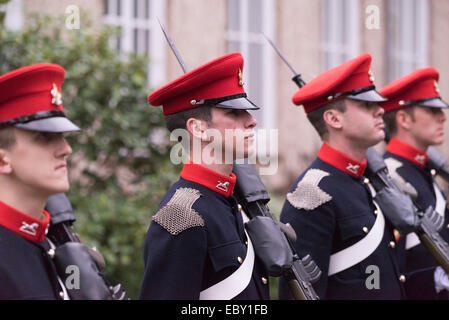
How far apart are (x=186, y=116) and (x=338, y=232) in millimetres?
1139

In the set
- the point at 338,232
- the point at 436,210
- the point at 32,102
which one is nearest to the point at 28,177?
the point at 32,102

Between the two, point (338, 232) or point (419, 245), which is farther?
point (419, 245)

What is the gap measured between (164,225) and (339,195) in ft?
4.15

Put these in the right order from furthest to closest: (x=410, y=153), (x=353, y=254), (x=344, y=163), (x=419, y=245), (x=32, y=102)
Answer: (x=410, y=153) < (x=419, y=245) < (x=344, y=163) < (x=353, y=254) < (x=32, y=102)

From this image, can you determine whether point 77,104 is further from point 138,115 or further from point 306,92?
point 306,92

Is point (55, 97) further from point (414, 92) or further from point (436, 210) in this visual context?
point (414, 92)

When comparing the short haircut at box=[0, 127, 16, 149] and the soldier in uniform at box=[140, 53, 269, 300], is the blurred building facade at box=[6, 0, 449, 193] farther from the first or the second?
the short haircut at box=[0, 127, 16, 149]

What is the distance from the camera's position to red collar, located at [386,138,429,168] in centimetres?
494

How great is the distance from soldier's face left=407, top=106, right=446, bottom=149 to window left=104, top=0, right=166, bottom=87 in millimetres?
4467

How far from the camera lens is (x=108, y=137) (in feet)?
21.9

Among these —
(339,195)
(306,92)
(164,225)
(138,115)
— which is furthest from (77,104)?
(164,225)

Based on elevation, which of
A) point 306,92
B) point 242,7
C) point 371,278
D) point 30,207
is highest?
point 242,7

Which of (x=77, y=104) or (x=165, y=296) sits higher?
(x=77, y=104)

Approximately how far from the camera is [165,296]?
114 inches
